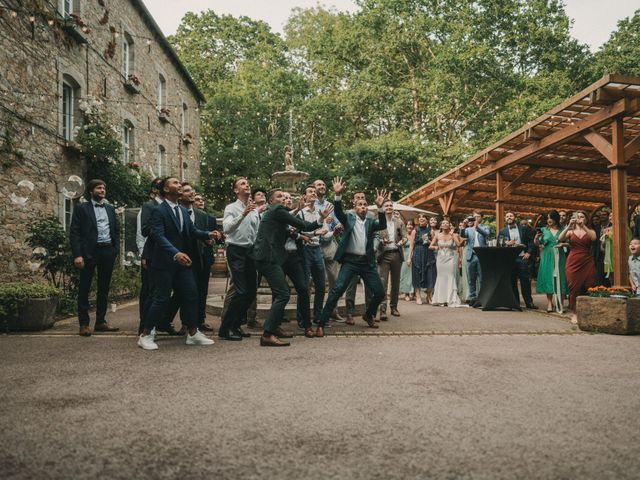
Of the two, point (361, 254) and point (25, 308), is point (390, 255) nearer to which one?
point (361, 254)

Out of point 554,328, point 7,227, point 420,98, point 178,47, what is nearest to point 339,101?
point 420,98

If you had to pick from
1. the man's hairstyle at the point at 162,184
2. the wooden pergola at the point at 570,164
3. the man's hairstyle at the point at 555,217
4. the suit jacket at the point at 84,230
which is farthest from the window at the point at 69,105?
the man's hairstyle at the point at 555,217

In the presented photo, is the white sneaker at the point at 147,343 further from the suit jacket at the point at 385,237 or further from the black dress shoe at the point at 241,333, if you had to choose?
the suit jacket at the point at 385,237

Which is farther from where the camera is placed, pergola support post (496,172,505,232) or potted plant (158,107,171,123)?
potted plant (158,107,171,123)

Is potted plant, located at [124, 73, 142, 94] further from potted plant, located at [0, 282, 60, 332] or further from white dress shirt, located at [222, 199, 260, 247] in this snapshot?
white dress shirt, located at [222, 199, 260, 247]

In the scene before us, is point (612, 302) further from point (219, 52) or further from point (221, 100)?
point (219, 52)

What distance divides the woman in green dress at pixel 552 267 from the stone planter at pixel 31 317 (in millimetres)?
8084

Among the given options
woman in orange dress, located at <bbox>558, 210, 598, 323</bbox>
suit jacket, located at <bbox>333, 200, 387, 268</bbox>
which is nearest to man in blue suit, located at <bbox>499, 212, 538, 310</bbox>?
→ woman in orange dress, located at <bbox>558, 210, 598, 323</bbox>

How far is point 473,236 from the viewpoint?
11.5 metres

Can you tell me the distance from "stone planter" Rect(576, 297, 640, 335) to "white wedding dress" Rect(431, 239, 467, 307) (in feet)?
12.9

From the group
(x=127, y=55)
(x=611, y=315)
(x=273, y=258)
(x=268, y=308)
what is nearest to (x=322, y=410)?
(x=273, y=258)

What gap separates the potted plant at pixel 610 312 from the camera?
691cm

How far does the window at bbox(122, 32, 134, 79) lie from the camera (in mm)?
16953

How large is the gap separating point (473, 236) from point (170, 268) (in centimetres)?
741
